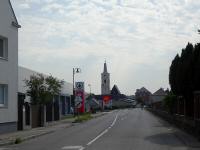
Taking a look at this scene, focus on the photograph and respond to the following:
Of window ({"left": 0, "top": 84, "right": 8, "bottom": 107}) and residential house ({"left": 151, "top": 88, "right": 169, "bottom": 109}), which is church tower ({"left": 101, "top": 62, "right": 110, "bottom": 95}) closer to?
residential house ({"left": 151, "top": 88, "right": 169, "bottom": 109})

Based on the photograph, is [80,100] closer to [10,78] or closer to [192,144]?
[10,78]

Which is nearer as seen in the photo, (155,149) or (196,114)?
(155,149)

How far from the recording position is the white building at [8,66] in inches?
1292

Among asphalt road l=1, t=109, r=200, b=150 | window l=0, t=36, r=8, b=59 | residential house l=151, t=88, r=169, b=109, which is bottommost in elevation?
asphalt road l=1, t=109, r=200, b=150

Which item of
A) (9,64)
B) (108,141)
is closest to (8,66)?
(9,64)

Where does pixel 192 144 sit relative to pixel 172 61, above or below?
below

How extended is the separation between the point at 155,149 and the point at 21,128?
1845 cm

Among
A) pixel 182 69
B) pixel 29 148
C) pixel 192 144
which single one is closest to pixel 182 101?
pixel 182 69

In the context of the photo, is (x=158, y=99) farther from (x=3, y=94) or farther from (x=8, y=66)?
(x=3, y=94)

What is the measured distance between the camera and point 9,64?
34000 mm

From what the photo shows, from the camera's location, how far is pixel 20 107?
3716cm

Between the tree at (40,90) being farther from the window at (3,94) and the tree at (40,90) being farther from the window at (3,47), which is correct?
the window at (3,47)

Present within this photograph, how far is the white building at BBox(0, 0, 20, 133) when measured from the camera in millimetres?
32812

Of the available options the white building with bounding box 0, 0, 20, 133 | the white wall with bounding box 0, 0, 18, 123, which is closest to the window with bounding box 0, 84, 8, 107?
the white building with bounding box 0, 0, 20, 133
